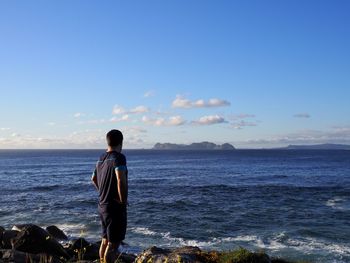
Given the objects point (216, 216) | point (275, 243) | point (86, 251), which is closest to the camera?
point (86, 251)

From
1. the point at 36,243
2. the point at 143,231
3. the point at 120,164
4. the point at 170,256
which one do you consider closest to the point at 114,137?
the point at 120,164

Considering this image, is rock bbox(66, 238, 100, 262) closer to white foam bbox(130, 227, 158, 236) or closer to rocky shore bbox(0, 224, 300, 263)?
rocky shore bbox(0, 224, 300, 263)

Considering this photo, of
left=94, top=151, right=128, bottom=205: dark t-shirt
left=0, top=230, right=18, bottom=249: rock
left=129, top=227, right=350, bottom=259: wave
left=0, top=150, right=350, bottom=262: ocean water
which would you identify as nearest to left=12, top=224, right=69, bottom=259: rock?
left=0, top=230, right=18, bottom=249: rock

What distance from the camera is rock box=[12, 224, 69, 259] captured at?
1189cm

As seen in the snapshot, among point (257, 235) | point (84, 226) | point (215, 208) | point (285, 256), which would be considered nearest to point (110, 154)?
point (285, 256)

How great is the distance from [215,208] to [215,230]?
6.59 metres

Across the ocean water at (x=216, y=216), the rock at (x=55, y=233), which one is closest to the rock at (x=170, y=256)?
the ocean water at (x=216, y=216)

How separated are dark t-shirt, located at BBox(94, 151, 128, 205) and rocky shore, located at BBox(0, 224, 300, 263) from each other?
327 cm

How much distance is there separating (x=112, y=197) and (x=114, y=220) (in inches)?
14.5

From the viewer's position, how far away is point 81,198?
3241 centimetres

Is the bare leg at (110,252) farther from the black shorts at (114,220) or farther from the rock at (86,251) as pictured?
the rock at (86,251)

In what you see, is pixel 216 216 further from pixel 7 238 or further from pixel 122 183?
pixel 122 183

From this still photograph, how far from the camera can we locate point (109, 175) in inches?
261

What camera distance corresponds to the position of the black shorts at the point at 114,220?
6676mm
